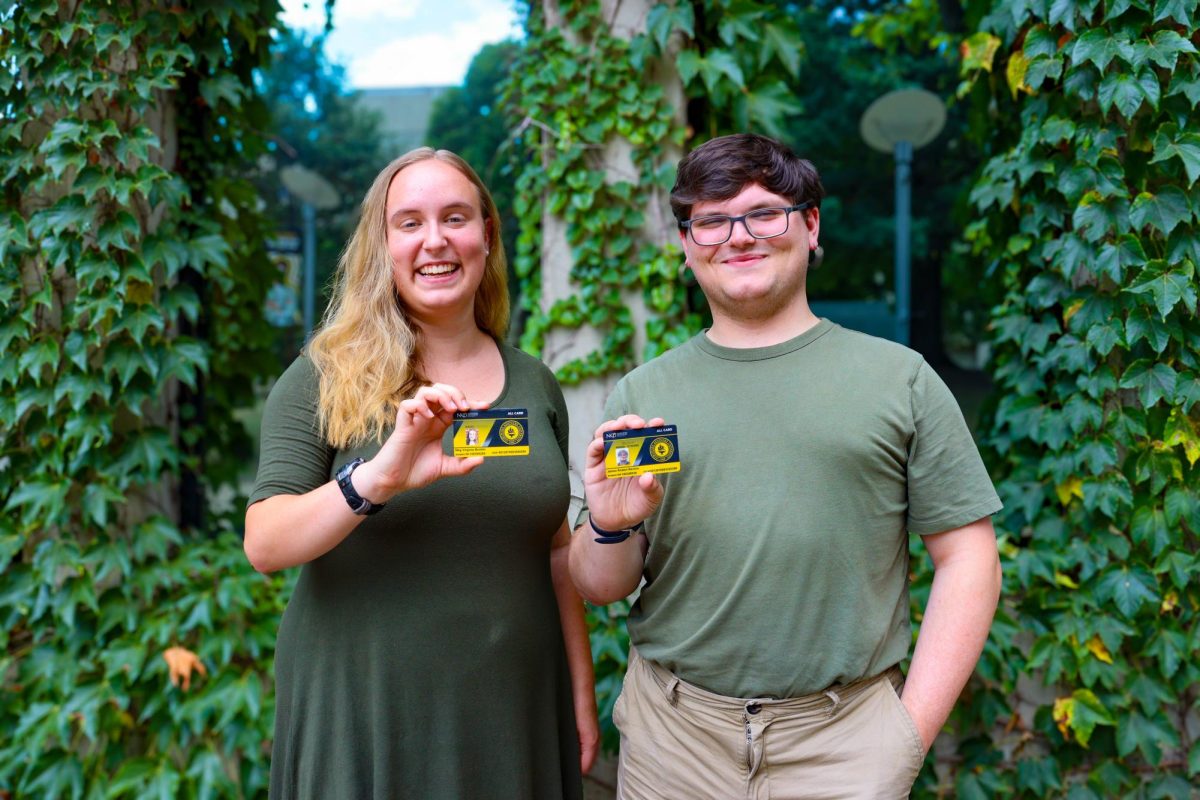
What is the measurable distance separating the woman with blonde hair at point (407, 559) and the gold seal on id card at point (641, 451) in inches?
10.4

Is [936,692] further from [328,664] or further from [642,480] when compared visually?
[328,664]

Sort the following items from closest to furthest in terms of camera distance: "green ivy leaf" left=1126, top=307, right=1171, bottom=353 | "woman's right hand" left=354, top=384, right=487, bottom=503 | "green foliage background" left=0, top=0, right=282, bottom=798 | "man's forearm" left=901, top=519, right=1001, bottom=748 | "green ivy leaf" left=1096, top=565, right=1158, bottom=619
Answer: "woman's right hand" left=354, top=384, right=487, bottom=503 → "man's forearm" left=901, top=519, right=1001, bottom=748 → "green ivy leaf" left=1126, top=307, right=1171, bottom=353 → "green ivy leaf" left=1096, top=565, right=1158, bottom=619 → "green foliage background" left=0, top=0, right=282, bottom=798

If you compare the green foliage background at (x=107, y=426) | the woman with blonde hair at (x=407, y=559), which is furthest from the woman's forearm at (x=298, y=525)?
the green foliage background at (x=107, y=426)

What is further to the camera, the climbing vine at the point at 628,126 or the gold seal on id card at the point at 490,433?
the climbing vine at the point at 628,126

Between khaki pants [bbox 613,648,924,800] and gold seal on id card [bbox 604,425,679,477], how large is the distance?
17.5 inches

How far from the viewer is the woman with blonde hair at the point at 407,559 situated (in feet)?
5.88

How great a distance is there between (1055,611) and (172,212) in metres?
2.88

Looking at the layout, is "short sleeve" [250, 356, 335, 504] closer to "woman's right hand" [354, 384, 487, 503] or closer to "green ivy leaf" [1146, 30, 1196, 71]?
"woman's right hand" [354, 384, 487, 503]

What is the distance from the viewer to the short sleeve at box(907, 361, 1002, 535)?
1691 millimetres

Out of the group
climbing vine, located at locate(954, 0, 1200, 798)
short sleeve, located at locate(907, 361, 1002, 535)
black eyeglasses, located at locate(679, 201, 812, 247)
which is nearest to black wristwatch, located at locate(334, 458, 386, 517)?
black eyeglasses, located at locate(679, 201, 812, 247)

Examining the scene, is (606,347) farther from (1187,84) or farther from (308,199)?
(308,199)

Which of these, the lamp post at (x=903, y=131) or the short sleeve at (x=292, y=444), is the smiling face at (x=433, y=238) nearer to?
the short sleeve at (x=292, y=444)

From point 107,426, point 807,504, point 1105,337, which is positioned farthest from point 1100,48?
point 107,426

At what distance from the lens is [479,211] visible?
1973 mm
